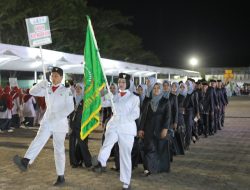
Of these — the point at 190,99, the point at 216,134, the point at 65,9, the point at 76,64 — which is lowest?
the point at 216,134

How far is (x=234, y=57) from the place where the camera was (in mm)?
87625

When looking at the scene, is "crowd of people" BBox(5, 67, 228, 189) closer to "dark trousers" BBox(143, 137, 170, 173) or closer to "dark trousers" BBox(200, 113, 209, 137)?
"dark trousers" BBox(143, 137, 170, 173)

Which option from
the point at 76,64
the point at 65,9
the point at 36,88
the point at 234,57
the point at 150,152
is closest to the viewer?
the point at 36,88

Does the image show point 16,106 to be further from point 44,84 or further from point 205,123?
point 44,84

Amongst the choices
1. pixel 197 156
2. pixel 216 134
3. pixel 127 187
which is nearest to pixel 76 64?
pixel 216 134

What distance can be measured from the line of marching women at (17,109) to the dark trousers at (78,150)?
263 inches

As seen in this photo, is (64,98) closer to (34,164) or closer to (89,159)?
(89,159)

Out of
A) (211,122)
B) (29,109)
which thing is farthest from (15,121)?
(211,122)

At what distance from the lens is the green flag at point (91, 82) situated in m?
6.12

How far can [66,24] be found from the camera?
31375 millimetres

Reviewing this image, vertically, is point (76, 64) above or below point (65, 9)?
below

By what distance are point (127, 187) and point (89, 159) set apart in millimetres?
1922

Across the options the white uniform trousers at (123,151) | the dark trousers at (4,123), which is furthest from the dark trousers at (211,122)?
the white uniform trousers at (123,151)

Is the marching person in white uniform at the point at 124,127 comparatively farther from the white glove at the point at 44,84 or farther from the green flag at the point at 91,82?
the white glove at the point at 44,84
